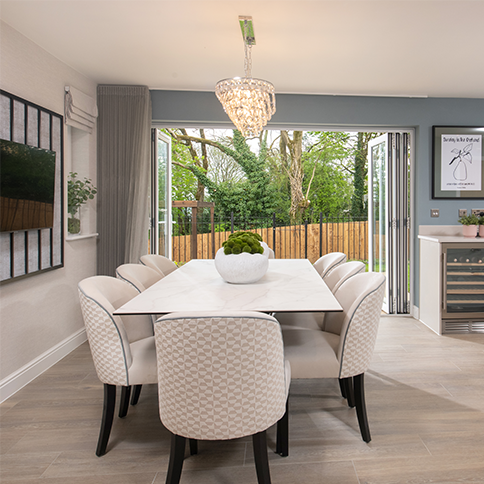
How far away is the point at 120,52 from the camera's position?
295 centimetres

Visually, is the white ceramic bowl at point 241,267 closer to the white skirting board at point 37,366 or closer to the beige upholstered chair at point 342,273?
the beige upholstered chair at point 342,273

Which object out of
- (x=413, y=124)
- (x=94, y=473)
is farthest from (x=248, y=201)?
(x=94, y=473)

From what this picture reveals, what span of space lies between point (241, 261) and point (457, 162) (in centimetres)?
315

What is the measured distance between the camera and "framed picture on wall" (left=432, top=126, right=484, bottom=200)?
13.3 feet

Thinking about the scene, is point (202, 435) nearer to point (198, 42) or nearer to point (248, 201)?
point (198, 42)

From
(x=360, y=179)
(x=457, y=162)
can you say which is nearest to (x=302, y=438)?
(x=457, y=162)

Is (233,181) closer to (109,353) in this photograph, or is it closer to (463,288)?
(463,288)

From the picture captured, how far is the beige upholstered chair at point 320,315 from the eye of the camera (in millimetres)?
2375

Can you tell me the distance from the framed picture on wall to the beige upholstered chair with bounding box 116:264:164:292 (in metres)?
3.13

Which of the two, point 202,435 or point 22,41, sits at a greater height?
point 22,41

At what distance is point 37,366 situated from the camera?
2750 millimetres

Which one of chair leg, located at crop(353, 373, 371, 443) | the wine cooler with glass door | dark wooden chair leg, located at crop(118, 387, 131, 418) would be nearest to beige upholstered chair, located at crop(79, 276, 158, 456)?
dark wooden chair leg, located at crop(118, 387, 131, 418)

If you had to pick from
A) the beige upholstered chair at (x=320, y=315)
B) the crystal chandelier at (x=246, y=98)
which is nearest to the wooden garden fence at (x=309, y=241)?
the beige upholstered chair at (x=320, y=315)

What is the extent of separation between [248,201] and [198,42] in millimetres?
5407
